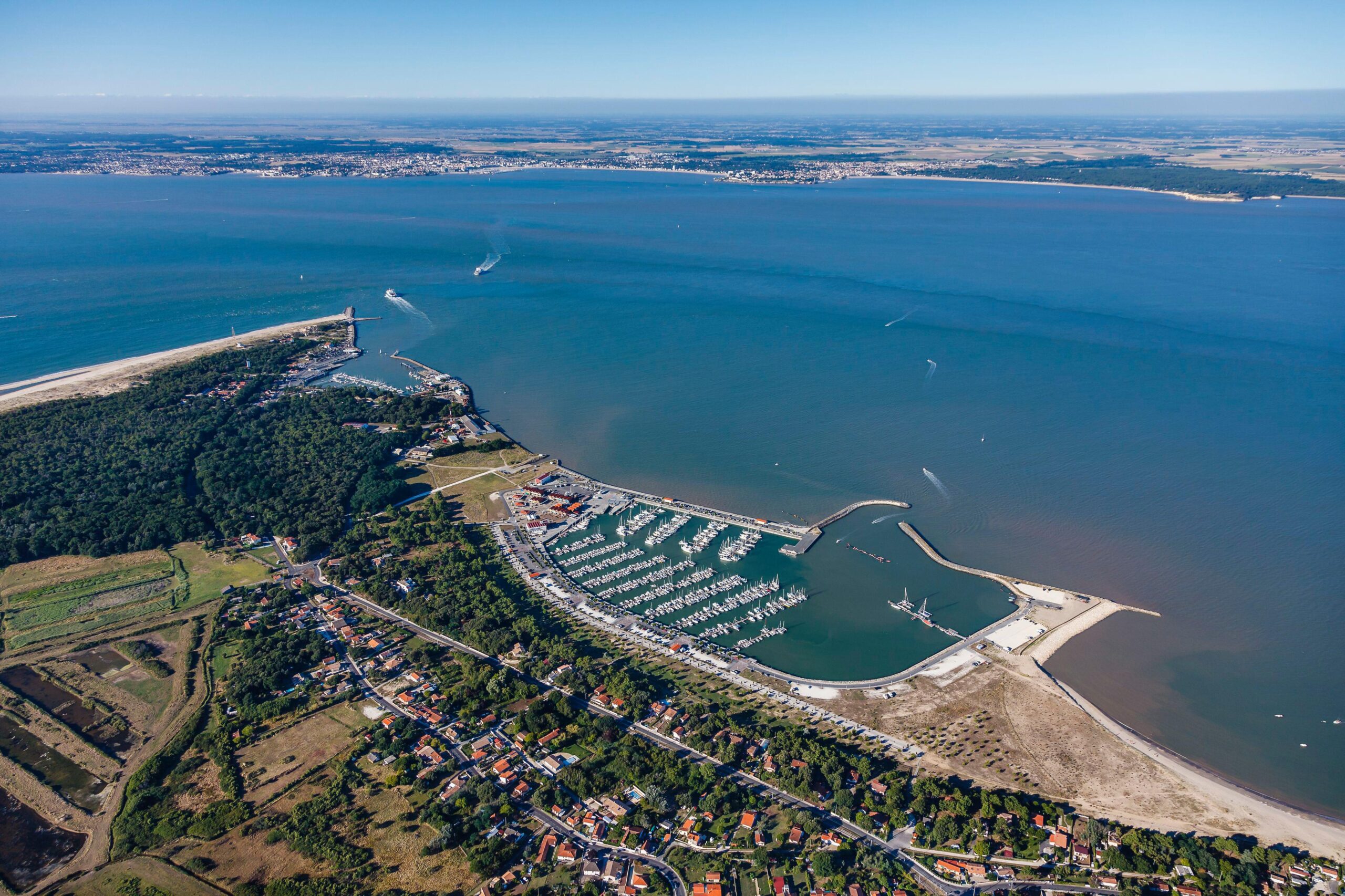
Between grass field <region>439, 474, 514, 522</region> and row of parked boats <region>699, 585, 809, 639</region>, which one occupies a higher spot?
grass field <region>439, 474, 514, 522</region>

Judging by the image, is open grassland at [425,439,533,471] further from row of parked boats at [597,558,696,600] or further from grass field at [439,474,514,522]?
row of parked boats at [597,558,696,600]

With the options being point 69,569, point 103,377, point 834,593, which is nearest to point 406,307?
point 103,377

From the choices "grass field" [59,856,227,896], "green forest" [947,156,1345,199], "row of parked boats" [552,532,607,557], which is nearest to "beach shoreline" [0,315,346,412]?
"row of parked boats" [552,532,607,557]

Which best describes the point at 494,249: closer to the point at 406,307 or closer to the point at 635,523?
the point at 406,307

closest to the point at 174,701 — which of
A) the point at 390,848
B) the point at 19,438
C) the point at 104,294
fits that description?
the point at 390,848

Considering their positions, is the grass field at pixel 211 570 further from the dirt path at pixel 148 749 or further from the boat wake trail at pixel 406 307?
the boat wake trail at pixel 406 307
